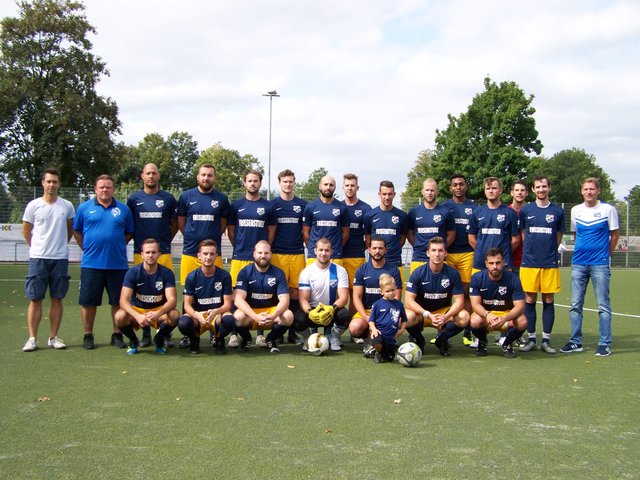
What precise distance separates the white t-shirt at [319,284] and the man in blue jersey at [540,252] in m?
2.10

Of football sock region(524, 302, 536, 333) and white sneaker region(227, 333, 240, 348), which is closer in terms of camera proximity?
white sneaker region(227, 333, 240, 348)

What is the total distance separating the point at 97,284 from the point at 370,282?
296 cm

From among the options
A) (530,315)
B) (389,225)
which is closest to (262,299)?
(389,225)

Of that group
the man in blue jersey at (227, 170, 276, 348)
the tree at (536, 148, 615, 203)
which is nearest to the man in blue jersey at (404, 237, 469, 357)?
the man in blue jersey at (227, 170, 276, 348)

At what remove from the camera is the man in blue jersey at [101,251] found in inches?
258

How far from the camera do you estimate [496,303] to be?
6.56 metres

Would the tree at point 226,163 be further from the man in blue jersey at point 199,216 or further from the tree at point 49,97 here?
the man in blue jersey at point 199,216

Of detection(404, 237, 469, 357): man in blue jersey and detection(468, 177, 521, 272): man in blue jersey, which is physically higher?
detection(468, 177, 521, 272): man in blue jersey

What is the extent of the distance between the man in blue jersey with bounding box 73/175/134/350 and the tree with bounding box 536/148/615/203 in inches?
2626

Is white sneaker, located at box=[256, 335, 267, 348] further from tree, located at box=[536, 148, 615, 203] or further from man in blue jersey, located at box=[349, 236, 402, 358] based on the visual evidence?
tree, located at box=[536, 148, 615, 203]

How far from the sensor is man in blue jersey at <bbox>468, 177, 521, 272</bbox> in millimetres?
7059

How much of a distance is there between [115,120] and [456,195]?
26.3m

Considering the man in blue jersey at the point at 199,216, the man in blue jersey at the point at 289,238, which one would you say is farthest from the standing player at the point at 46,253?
the man in blue jersey at the point at 289,238

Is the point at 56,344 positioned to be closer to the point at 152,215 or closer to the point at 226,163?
the point at 152,215
